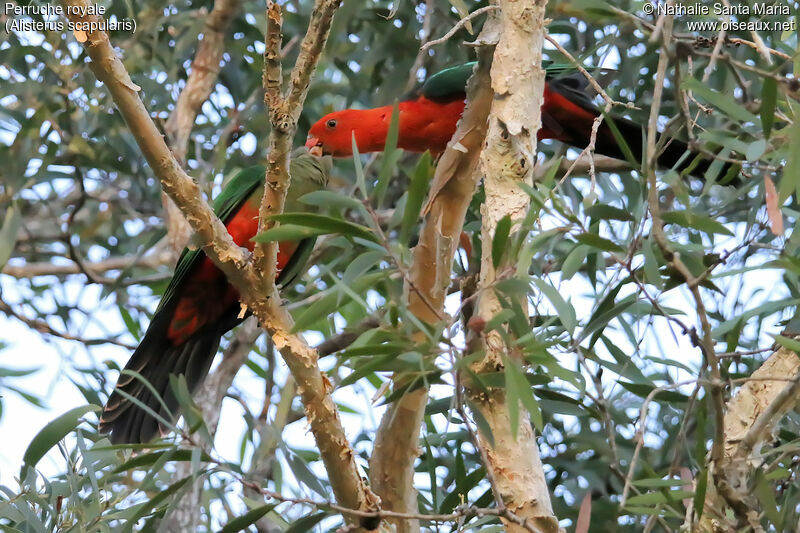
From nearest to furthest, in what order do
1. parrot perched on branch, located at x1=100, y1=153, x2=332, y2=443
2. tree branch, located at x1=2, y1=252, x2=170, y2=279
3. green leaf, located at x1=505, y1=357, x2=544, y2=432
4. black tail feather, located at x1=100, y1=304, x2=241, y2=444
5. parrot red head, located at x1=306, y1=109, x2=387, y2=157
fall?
1. green leaf, located at x1=505, y1=357, x2=544, y2=432
2. black tail feather, located at x1=100, y1=304, x2=241, y2=444
3. parrot perched on branch, located at x1=100, y1=153, x2=332, y2=443
4. parrot red head, located at x1=306, y1=109, x2=387, y2=157
5. tree branch, located at x1=2, y1=252, x2=170, y2=279

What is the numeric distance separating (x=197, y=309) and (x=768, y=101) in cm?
221

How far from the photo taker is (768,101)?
133cm

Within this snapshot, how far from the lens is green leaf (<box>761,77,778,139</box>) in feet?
4.33

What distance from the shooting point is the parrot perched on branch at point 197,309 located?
119 inches

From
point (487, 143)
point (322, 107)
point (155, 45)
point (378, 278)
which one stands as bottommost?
point (378, 278)

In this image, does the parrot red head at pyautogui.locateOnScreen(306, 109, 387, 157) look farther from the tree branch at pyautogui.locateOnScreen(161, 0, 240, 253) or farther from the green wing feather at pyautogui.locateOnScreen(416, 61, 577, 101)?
the tree branch at pyautogui.locateOnScreen(161, 0, 240, 253)

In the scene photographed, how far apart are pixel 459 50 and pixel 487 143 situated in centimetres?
199

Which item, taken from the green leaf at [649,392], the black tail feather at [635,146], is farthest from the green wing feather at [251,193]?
the green leaf at [649,392]

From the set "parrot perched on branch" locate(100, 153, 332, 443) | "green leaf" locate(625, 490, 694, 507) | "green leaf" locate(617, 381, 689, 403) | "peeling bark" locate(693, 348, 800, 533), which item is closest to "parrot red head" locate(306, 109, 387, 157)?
"parrot perched on branch" locate(100, 153, 332, 443)

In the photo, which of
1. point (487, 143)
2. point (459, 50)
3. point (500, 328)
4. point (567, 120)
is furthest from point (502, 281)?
point (459, 50)

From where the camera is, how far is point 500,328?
4.78 ft

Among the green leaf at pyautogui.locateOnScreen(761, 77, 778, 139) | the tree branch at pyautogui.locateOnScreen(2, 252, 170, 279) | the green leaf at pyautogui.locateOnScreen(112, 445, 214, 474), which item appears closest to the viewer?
the green leaf at pyautogui.locateOnScreen(761, 77, 778, 139)

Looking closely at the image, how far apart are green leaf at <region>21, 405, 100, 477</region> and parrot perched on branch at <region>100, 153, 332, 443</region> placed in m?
1.01

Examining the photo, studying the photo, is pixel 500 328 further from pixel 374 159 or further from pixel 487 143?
pixel 374 159
